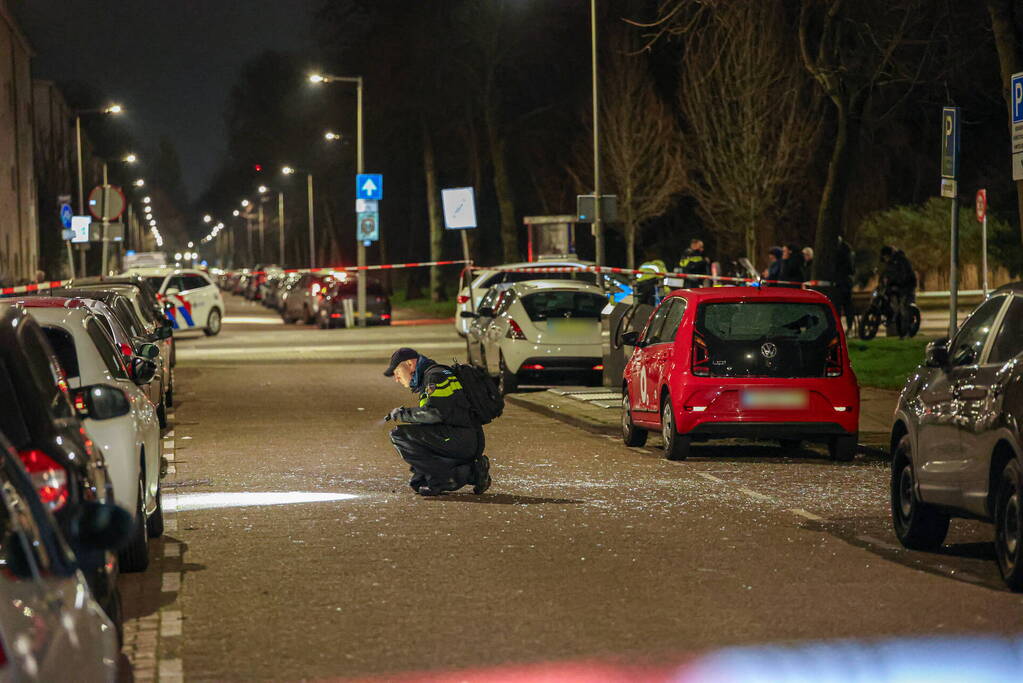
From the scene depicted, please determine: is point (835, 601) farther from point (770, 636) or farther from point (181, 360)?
point (181, 360)

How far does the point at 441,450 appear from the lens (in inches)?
492

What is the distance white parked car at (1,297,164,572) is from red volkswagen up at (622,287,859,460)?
5.26m

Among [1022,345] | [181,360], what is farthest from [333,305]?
[1022,345]

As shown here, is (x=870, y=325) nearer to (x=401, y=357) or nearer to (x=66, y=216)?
(x=401, y=357)

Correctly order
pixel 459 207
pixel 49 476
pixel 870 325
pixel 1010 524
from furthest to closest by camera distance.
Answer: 1. pixel 459 207
2. pixel 870 325
3. pixel 1010 524
4. pixel 49 476

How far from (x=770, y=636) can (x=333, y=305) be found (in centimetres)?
4130

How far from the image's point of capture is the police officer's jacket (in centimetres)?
1241

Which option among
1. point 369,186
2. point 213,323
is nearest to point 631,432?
point 213,323

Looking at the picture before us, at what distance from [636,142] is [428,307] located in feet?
49.0

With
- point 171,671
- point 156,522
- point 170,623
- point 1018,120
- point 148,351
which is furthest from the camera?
point 148,351

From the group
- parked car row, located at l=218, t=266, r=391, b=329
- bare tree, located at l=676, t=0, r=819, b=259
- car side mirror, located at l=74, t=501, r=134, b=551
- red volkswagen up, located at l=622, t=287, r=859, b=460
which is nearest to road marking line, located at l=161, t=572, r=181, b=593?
car side mirror, located at l=74, t=501, r=134, b=551

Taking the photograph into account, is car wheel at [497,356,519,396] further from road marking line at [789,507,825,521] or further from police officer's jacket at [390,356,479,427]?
road marking line at [789,507,825,521]

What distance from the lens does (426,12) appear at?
185ft

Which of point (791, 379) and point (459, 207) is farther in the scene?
point (459, 207)
